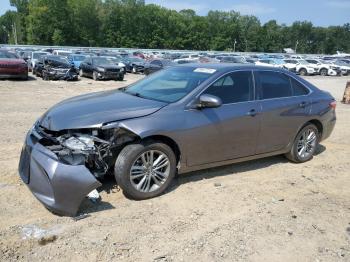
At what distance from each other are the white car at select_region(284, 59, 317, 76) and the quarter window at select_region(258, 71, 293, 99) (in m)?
31.9

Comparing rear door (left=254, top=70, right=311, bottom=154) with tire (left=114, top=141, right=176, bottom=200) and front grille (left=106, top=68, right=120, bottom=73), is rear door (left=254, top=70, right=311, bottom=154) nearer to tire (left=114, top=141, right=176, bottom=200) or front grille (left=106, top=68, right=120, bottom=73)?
tire (left=114, top=141, right=176, bottom=200)

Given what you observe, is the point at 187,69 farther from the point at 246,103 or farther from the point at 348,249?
the point at 348,249

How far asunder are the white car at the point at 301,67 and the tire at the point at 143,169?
1336 inches

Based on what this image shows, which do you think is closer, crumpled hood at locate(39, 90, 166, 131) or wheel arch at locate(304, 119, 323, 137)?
crumpled hood at locate(39, 90, 166, 131)

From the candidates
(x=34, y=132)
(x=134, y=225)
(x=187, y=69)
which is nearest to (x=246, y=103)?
(x=187, y=69)

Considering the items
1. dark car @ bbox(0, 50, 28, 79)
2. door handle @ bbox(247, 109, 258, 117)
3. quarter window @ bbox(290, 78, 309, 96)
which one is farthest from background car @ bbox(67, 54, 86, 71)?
door handle @ bbox(247, 109, 258, 117)

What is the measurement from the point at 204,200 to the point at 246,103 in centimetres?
157

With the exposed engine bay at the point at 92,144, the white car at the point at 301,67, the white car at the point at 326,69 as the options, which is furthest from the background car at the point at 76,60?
the exposed engine bay at the point at 92,144

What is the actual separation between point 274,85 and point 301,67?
33.1 meters

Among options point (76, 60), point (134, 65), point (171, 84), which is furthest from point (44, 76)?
point (171, 84)

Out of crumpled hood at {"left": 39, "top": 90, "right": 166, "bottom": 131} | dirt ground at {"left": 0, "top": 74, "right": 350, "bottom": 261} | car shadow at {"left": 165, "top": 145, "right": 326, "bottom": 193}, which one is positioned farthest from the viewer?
car shadow at {"left": 165, "top": 145, "right": 326, "bottom": 193}

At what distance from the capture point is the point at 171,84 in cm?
568

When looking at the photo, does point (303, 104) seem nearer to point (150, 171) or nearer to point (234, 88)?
point (234, 88)

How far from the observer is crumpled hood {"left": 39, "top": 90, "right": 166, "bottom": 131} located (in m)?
4.67
